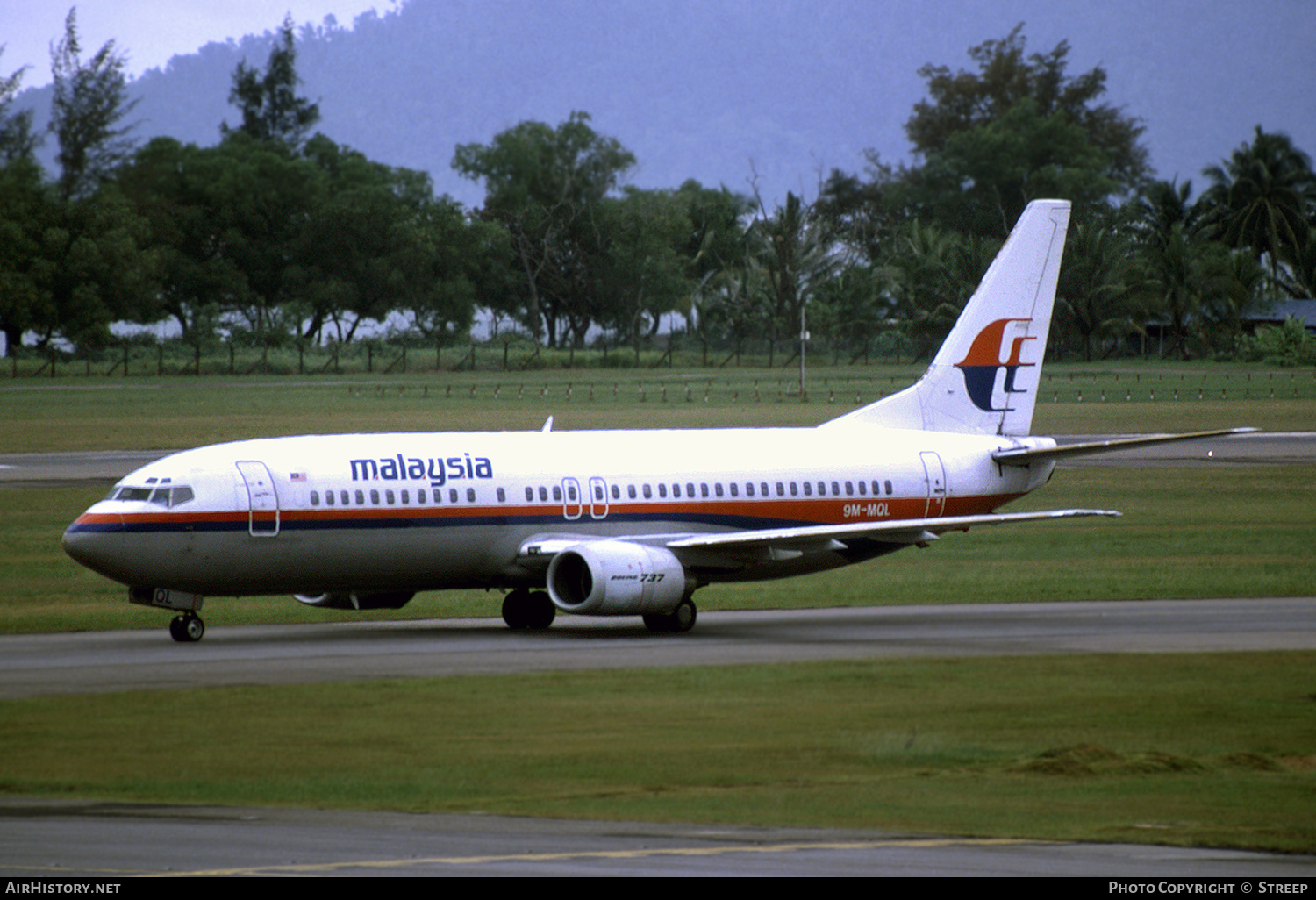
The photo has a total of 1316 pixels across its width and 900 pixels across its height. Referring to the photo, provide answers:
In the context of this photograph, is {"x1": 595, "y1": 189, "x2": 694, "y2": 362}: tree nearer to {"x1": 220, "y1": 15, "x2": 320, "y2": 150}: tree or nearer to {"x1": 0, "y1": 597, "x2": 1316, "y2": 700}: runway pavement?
{"x1": 220, "y1": 15, "x2": 320, "y2": 150}: tree

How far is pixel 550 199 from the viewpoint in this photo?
7234 inches

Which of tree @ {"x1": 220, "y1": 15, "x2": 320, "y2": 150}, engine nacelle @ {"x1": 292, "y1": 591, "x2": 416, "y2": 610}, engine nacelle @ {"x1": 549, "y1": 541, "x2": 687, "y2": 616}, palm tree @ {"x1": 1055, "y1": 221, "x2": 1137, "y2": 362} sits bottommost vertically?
engine nacelle @ {"x1": 292, "y1": 591, "x2": 416, "y2": 610}

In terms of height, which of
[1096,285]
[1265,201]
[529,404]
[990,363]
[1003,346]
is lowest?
[529,404]

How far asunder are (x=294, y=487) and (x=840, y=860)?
19190 mm

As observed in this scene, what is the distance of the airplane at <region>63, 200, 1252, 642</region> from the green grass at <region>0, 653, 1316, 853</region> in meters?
5.71

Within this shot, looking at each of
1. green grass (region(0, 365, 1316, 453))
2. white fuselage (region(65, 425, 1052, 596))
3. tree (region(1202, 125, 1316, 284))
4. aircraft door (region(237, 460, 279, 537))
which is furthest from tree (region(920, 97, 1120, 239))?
aircraft door (region(237, 460, 279, 537))

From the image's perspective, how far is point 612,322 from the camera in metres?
177

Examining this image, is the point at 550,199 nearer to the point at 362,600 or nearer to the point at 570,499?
the point at 570,499

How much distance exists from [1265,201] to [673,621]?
550 feet

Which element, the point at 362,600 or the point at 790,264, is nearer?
the point at 362,600

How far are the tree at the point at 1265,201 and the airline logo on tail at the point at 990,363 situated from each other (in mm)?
156066

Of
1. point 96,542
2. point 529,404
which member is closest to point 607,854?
point 96,542

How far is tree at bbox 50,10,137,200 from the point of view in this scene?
4887 inches
